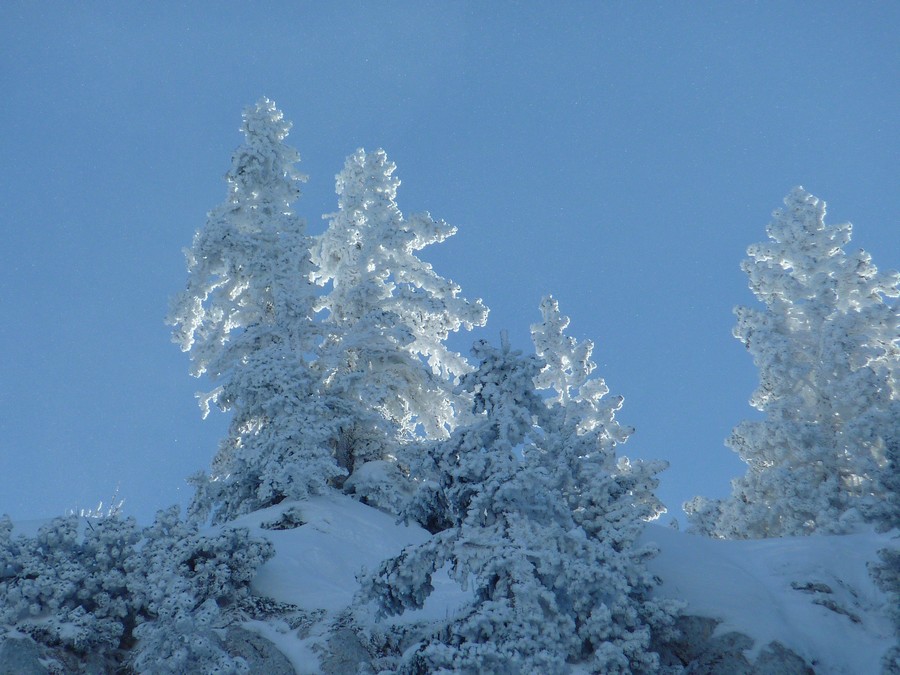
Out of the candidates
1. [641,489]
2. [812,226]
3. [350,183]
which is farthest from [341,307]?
[812,226]

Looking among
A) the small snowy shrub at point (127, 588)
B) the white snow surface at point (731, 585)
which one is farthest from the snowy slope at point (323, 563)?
the small snowy shrub at point (127, 588)

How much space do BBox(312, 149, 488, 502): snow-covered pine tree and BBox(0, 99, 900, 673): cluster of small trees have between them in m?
0.08

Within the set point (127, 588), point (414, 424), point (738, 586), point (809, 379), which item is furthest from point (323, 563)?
point (809, 379)

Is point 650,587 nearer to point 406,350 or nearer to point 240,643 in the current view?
point 240,643

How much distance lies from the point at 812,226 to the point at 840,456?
340 inches

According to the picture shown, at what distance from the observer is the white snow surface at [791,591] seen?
1165cm

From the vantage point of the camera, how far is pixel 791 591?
43.5 ft

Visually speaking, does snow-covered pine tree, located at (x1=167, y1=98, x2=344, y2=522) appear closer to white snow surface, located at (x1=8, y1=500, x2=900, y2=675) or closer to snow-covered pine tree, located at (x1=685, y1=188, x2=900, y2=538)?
white snow surface, located at (x1=8, y1=500, x2=900, y2=675)

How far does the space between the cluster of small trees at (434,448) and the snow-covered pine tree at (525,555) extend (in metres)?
0.04

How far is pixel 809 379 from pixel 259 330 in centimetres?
1766

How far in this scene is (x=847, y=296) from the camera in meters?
24.7

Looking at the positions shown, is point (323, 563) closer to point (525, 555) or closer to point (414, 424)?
point (525, 555)

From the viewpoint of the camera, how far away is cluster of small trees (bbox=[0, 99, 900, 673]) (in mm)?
10688

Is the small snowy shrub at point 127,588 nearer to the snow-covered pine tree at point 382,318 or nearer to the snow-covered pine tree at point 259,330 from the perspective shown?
the snow-covered pine tree at point 259,330
